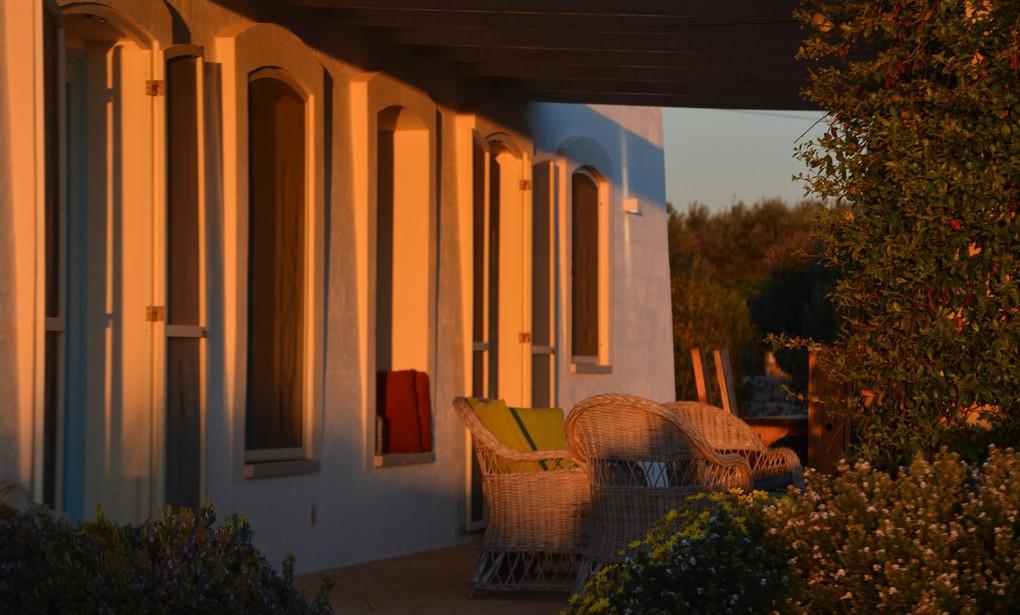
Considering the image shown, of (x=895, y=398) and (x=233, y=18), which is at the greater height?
(x=233, y=18)

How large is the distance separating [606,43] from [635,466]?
286 centimetres

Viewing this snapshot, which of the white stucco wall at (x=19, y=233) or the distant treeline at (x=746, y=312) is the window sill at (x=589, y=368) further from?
the distant treeline at (x=746, y=312)

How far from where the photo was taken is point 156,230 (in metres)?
7.49

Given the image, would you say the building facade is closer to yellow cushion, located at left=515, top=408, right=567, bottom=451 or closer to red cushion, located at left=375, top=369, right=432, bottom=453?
red cushion, located at left=375, top=369, right=432, bottom=453

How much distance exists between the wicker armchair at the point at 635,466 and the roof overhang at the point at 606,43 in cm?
219

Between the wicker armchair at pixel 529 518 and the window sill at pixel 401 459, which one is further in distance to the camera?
the window sill at pixel 401 459

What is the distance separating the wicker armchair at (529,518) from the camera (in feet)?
26.6

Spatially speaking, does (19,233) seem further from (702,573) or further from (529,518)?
(529,518)

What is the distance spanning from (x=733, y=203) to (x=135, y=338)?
1643 inches

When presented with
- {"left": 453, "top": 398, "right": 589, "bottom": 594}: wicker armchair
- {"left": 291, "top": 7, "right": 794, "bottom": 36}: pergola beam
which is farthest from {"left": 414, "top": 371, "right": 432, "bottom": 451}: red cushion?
{"left": 291, "top": 7, "right": 794, "bottom": 36}: pergola beam

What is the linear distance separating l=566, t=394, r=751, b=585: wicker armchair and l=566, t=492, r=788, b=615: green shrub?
243cm

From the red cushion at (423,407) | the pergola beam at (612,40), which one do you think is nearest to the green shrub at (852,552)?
the pergola beam at (612,40)

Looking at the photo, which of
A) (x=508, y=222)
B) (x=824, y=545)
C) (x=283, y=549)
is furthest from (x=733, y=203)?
(x=824, y=545)

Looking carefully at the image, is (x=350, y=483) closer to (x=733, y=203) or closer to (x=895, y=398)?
(x=895, y=398)
